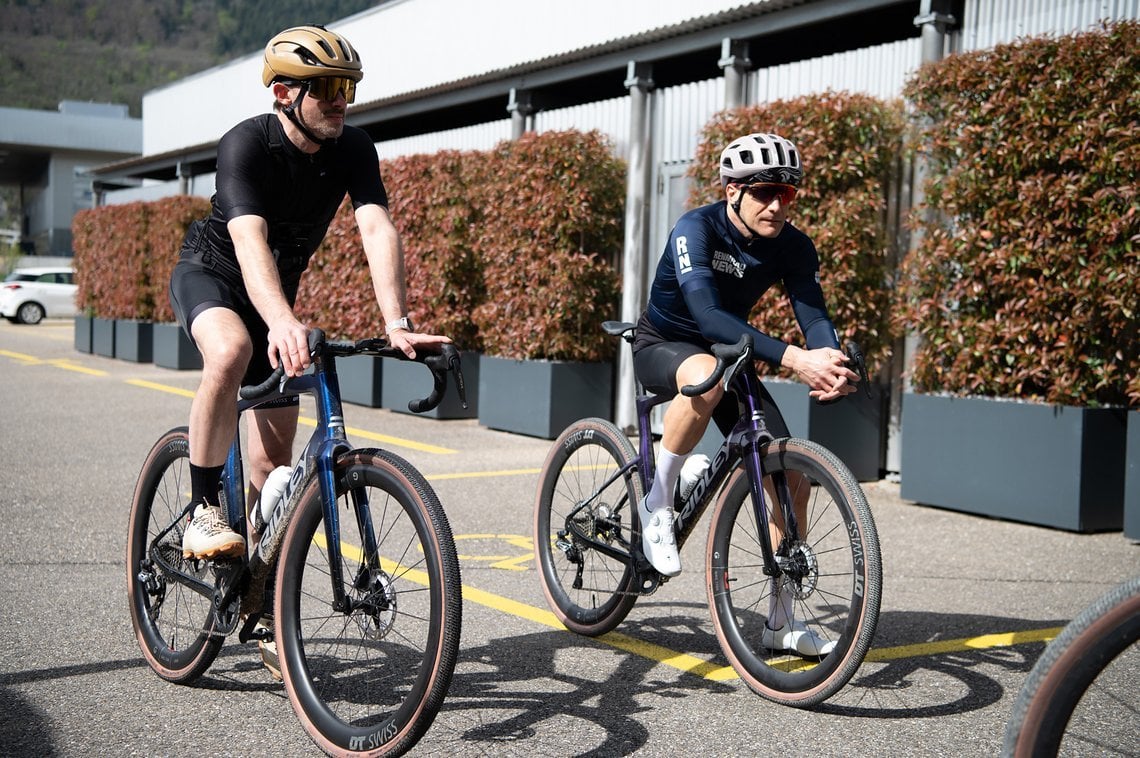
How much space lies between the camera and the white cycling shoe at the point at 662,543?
4660 mm

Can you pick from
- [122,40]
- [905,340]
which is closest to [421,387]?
[905,340]

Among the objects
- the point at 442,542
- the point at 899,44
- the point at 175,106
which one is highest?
the point at 175,106

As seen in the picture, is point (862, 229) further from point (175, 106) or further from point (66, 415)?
point (175, 106)

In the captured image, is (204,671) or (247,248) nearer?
(247,248)

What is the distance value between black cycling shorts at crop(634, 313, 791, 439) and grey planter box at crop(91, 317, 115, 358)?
64.4ft

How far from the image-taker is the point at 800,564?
419 centimetres

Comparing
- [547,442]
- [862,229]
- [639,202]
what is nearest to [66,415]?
[547,442]

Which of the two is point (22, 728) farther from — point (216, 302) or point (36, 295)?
point (36, 295)

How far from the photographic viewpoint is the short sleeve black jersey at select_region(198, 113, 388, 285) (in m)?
3.95

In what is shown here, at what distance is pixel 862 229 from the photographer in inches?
366

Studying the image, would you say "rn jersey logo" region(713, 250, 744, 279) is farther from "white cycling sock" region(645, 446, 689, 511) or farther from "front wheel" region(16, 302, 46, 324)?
"front wheel" region(16, 302, 46, 324)

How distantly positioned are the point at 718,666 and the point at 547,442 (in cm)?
718

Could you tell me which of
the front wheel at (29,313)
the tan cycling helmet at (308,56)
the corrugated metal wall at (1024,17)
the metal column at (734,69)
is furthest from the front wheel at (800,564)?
the front wheel at (29,313)

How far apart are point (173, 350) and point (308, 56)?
56.6 feet
